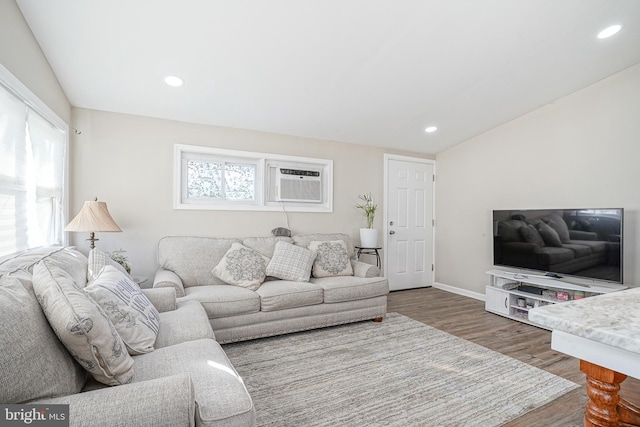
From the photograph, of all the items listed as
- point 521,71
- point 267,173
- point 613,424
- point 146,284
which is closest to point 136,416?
point 613,424

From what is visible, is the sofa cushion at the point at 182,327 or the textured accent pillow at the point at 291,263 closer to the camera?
the sofa cushion at the point at 182,327

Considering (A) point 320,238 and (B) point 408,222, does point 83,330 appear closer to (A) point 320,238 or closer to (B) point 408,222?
(A) point 320,238

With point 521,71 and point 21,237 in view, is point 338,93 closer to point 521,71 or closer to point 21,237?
point 521,71

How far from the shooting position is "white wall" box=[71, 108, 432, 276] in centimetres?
298

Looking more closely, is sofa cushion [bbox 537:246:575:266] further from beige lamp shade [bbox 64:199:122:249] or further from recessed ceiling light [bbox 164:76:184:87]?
beige lamp shade [bbox 64:199:122:249]

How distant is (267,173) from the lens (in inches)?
149

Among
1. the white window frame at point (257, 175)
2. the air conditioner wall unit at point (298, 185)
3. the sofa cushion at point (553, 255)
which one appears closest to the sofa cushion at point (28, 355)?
the white window frame at point (257, 175)

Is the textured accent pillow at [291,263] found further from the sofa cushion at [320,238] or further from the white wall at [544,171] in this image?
the white wall at [544,171]

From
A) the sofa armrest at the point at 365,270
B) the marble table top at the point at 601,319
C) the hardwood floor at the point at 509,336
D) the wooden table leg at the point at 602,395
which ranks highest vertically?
the marble table top at the point at 601,319

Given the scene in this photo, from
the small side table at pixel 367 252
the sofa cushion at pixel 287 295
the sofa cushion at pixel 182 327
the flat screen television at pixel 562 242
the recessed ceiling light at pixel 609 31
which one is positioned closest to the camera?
the sofa cushion at pixel 182 327

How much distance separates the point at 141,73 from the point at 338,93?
1.73m

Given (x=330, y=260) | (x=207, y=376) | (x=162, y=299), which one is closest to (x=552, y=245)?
(x=330, y=260)

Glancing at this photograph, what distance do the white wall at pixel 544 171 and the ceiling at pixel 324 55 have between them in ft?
0.90

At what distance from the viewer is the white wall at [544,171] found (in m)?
2.91
